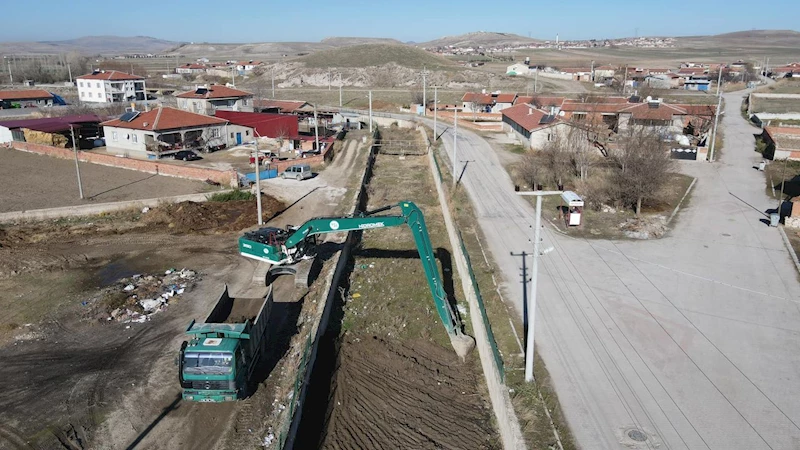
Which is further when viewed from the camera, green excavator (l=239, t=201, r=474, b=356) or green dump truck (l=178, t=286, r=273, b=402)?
green excavator (l=239, t=201, r=474, b=356)

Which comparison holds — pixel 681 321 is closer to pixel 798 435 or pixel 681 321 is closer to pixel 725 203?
pixel 798 435

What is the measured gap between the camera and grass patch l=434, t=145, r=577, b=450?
37.9 feet

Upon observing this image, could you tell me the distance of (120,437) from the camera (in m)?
12.7

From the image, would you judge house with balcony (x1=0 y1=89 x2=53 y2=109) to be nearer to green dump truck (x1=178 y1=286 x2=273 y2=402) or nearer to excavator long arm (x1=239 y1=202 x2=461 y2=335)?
excavator long arm (x1=239 y1=202 x2=461 y2=335)

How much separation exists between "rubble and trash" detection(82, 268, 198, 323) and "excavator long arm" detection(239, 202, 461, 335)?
9.14 feet

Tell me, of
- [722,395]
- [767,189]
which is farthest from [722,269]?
[767,189]

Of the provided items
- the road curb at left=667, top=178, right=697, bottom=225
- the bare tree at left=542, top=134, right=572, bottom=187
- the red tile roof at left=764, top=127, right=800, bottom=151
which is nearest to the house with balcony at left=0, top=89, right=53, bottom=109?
the bare tree at left=542, top=134, right=572, bottom=187

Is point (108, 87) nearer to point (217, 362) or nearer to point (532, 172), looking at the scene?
point (532, 172)

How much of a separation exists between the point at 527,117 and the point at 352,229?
33.2 metres

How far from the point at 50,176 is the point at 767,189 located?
42813 millimetres

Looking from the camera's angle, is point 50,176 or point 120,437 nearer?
point 120,437

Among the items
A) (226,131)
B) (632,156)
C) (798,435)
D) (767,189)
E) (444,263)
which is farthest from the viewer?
(226,131)

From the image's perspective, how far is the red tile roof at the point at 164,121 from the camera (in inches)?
1693

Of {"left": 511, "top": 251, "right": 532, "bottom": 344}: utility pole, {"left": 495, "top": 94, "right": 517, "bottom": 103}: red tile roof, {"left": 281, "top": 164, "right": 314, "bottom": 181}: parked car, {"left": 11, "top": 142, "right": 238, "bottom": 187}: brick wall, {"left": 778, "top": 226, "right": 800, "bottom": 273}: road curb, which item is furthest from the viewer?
{"left": 495, "top": 94, "right": 517, "bottom": 103}: red tile roof
